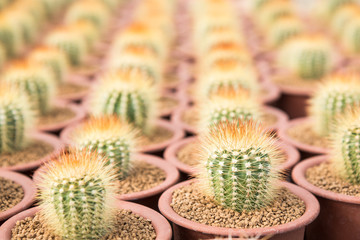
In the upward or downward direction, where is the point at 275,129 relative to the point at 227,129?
downward

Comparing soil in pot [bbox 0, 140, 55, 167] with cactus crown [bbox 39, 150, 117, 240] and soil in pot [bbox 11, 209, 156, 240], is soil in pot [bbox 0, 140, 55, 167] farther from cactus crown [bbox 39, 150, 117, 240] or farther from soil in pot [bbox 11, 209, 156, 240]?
cactus crown [bbox 39, 150, 117, 240]

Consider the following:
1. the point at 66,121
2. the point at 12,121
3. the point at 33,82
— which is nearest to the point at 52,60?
the point at 33,82

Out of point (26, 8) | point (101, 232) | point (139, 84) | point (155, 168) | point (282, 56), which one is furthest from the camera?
point (26, 8)

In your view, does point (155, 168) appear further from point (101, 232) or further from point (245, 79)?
point (245, 79)

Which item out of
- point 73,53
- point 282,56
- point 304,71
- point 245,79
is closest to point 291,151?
point 245,79

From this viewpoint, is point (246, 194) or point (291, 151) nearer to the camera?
point (246, 194)

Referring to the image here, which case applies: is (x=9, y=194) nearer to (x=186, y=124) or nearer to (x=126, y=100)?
(x=126, y=100)

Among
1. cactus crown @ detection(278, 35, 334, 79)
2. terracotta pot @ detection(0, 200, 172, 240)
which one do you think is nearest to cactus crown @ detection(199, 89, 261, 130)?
terracotta pot @ detection(0, 200, 172, 240)
